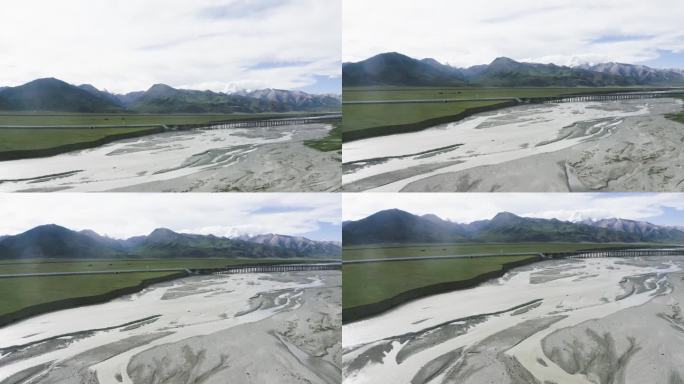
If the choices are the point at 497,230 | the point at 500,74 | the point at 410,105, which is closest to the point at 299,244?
the point at 410,105

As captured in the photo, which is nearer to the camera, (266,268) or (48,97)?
(48,97)

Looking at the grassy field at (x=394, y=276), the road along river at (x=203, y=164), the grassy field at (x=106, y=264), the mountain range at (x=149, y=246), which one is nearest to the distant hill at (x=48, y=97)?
the road along river at (x=203, y=164)

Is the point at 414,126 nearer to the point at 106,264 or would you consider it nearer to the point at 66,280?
the point at 106,264

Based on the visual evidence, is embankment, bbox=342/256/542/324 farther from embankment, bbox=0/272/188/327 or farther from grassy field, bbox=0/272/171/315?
grassy field, bbox=0/272/171/315

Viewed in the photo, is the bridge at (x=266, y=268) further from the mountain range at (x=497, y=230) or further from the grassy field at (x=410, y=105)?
the grassy field at (x=410, y=105)

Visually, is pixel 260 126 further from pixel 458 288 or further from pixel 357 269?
pixel 458 288

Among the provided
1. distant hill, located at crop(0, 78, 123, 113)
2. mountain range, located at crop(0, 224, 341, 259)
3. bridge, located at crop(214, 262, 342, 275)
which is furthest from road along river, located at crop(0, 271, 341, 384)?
distant hill, located at crop(0, 78, 123, 113)
